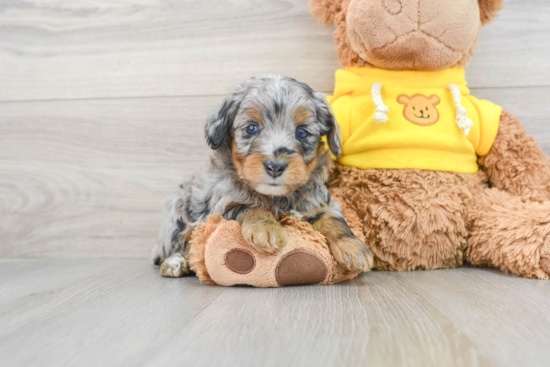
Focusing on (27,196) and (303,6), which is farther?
(27,196)

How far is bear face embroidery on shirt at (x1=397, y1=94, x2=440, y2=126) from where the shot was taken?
180cm

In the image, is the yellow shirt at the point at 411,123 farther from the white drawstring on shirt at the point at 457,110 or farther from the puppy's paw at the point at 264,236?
the puppy's paw at the point at 264,236

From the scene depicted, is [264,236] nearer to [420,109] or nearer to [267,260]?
[267,260]

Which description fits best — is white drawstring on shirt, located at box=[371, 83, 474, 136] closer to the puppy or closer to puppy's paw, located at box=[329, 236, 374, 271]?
the puppy

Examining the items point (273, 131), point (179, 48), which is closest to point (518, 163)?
point (273, 131)

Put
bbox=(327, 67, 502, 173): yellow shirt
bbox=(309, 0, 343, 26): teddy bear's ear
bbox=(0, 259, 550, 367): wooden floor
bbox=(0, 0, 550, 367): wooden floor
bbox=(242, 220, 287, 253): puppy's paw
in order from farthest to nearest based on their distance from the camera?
1. bbox=(0, 0, 550, 367): wooden floor
2. bbox=(309, 0, 343, 26): teddy bear's ear
3. bbox=(327, 67, 502, 173): yellow shirt
4. bbox=(242, 220, 287, 253): puppy's paw
5. bbox=(0, 259, 550, 367): wooden floor

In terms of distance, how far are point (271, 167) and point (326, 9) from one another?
3.02 feet

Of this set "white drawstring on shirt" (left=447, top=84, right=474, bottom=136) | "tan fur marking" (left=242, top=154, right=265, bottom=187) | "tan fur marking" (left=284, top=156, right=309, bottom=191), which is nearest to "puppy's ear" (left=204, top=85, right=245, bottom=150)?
"tan fur marking" (left=242, top=154, right=265, bottom=187)

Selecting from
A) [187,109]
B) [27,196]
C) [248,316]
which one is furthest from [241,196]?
[27,196]

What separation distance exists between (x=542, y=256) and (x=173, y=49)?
6.50ft

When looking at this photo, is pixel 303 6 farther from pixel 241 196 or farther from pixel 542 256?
pixel 542 256

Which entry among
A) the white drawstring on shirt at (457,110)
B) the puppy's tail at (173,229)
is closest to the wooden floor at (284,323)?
the puppy's tail at (173,229)

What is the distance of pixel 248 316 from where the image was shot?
1.16 meters

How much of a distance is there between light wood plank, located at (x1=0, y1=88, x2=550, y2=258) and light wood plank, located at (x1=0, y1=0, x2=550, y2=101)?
98mm
